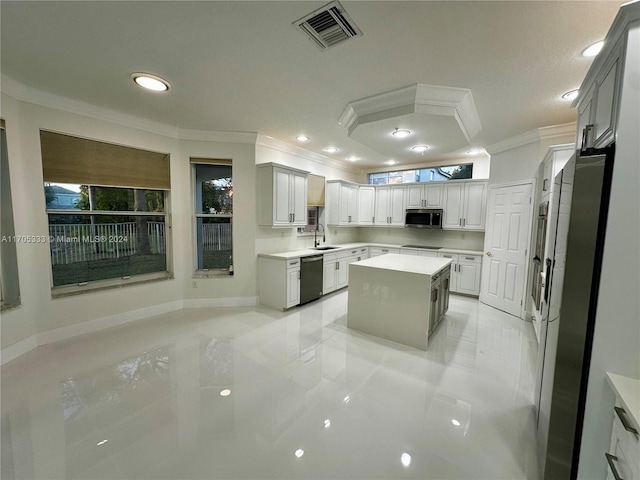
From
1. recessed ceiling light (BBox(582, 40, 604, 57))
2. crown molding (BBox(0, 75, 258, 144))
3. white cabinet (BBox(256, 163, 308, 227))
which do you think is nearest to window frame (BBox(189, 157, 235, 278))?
crown molding (BBox(0, 75, 258, 144))

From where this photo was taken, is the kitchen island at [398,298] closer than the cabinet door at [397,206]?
Yes

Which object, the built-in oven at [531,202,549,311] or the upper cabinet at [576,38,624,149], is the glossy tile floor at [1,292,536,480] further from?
the upper cabinet at [576,38,624,149]

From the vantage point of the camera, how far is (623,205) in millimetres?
1125

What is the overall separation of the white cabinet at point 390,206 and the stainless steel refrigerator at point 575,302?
4642 millimetres

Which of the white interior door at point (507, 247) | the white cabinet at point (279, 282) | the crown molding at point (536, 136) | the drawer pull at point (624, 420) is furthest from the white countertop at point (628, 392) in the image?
the crown molding at point (536, 136)

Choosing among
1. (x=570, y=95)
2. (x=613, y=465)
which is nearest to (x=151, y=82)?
(x=613, y=465)

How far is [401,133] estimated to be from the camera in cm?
356

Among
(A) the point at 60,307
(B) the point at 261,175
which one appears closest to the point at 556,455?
(B) the point at 261,175

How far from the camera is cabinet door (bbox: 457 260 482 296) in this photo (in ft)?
16.1

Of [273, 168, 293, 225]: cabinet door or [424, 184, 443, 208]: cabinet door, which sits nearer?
[273, 168, 293, 225]: cabinet door

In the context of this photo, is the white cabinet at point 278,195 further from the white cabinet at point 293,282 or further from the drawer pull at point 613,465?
the drawer pull at point 613,465

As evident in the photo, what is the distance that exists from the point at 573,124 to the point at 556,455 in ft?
13.3

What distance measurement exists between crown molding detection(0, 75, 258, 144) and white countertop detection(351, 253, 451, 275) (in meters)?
2.73

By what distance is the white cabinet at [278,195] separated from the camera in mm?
4227
